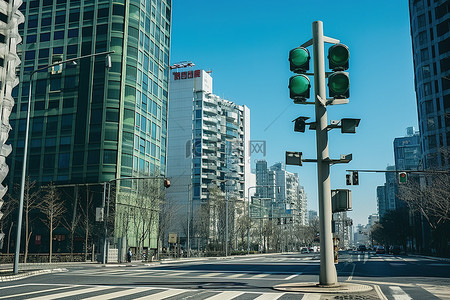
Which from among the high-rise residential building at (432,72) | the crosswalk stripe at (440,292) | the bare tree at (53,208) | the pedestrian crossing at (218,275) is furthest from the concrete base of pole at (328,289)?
the high-rise residential building at (432,72)

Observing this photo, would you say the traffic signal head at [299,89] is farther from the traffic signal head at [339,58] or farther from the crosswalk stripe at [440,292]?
the crosswalk stripe at [440,292]

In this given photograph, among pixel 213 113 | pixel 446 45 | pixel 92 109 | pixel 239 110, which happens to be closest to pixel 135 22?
pixel 92 109

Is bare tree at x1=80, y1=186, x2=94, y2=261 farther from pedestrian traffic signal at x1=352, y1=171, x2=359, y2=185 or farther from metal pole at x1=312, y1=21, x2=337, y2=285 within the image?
metal pole at x1=312, y1=21, x2=337, y2=285

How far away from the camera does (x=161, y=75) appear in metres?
70.6

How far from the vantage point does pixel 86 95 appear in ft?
198

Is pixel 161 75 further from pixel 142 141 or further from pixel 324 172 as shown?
pixel 324 172

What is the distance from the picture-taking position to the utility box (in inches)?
472

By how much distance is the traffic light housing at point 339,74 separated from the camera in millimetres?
10492

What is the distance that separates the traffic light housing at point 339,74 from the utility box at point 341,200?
281 centimetres

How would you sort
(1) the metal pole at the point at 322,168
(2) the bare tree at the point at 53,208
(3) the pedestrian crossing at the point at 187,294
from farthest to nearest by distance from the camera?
(2) the bare tree at the point at 53,208, (1) the metal pole at the point at 322,168, (3) the pedestrian crossing at the point at 187,294

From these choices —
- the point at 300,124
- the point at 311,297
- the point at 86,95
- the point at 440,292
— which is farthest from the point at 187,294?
the point at 86,95

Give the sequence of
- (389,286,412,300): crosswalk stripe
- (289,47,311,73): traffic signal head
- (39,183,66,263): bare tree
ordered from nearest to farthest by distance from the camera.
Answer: (289,47,311,73): traffic signal head
(389,286,412,300): crosswalk stripe
(39,183,66,263): bare tree

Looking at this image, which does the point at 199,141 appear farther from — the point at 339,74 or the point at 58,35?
the point at 339,74

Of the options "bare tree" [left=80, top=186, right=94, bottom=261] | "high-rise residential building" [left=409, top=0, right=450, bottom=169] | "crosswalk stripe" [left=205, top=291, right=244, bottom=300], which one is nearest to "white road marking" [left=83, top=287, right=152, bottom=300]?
"crosswalk stripe" [left=205, top=291, right=244, bottom=300]
